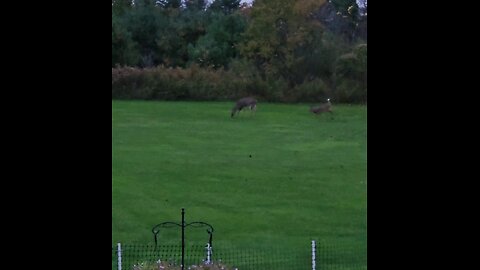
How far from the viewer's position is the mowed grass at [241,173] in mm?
7941

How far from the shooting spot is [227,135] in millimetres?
12742

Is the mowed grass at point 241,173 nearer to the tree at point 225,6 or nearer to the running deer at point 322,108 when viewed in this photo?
the running deer at point 322,108

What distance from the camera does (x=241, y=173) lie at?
421 inches

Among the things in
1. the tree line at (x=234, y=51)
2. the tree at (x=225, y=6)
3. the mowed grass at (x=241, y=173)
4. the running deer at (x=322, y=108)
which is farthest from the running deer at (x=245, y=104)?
the tree at (x=225, y=6)

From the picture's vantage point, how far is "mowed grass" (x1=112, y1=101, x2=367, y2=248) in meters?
7.94

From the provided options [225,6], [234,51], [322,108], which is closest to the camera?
[322,108]

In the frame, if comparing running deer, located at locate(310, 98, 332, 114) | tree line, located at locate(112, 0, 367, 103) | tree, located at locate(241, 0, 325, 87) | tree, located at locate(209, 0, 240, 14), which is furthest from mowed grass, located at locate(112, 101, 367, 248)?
tree, located at locate(209, 0, 240, 14)

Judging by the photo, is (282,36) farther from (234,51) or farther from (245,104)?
(245,104)

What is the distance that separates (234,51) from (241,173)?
14.8ft

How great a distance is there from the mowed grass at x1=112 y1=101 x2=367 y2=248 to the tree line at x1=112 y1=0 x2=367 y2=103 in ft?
1.19

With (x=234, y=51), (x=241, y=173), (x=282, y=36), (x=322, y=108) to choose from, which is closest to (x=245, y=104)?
(x=322, y=108)

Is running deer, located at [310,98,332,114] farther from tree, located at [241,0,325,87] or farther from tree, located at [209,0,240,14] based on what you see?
tree, located at [209,0,240,14]
